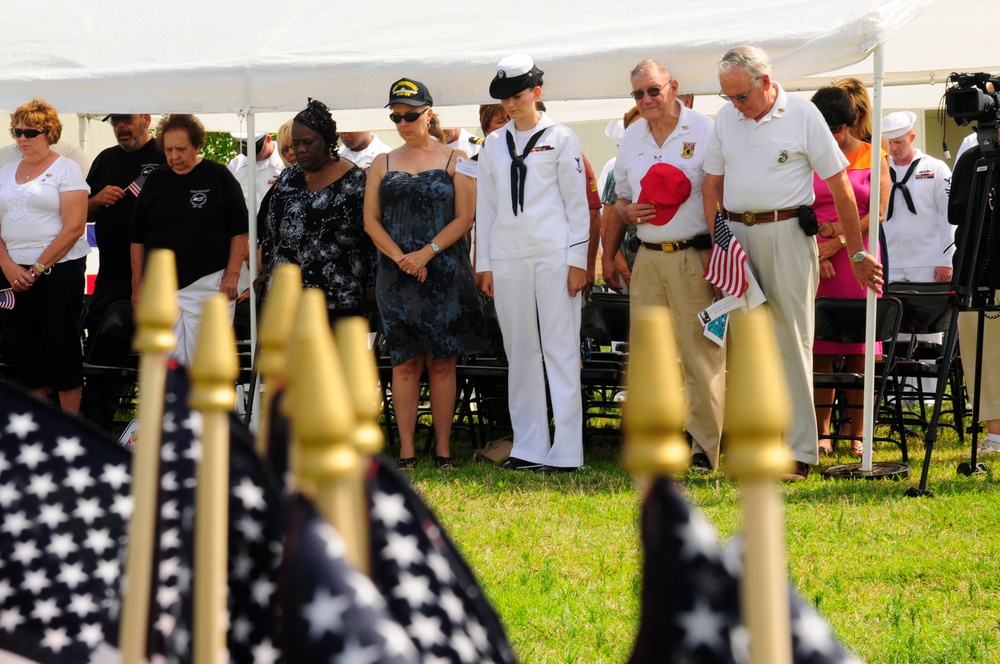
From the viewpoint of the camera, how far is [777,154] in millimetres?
6156

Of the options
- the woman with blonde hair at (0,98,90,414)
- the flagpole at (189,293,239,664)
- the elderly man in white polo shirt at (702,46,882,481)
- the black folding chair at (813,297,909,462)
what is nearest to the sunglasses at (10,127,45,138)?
the woman with blonde hair at (0,98,90,414)

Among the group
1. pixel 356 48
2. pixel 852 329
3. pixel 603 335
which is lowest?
pixel 603 335

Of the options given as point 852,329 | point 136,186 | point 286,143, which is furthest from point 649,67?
point 286,143

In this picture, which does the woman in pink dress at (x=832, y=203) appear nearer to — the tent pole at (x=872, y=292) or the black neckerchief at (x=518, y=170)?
the tent pole at (x=872, y=292)

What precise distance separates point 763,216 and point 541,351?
4.97 feet

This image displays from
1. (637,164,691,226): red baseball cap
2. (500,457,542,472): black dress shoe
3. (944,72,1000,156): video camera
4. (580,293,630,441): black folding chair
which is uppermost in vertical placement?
(944,72,1000,156): video camera

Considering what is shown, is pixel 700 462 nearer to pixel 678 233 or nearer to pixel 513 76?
pixel 678 233

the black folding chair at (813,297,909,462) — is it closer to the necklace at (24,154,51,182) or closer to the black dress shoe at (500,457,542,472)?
the black dress shoe at (500,457,542,472)

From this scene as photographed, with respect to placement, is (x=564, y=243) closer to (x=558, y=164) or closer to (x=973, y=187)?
(x=558, y=164)

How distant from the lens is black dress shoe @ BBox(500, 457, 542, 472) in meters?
7.05

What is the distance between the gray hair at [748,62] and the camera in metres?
6.03

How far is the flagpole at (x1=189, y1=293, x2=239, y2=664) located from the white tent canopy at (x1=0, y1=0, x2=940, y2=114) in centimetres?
550

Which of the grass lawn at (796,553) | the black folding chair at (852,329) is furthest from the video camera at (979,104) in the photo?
the grass lawn at (796,553)

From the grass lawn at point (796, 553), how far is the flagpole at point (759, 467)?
282 cm
